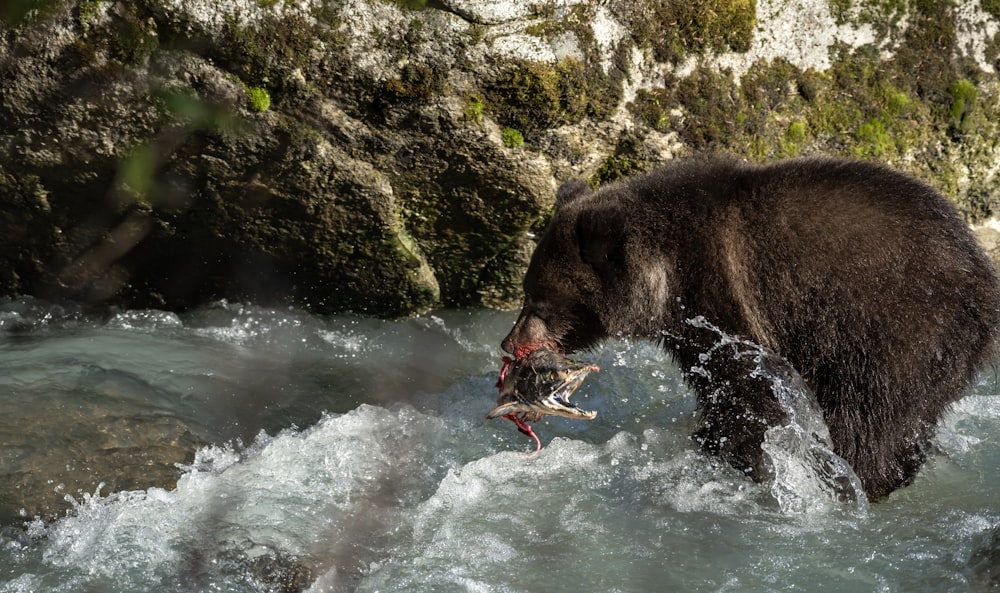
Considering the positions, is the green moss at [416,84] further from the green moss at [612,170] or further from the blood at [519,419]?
the blood at [519,419]

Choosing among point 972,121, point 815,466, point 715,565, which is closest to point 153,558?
point 715,565

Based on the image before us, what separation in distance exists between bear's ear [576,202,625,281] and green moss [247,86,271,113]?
8.11ft

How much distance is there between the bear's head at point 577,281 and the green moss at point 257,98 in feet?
7.25

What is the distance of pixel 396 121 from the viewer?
7.23 metres

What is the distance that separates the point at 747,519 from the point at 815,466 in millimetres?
529

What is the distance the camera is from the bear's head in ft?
19.5

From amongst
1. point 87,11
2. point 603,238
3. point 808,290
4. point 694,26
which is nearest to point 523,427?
point 603,238

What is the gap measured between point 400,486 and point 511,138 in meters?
2.84

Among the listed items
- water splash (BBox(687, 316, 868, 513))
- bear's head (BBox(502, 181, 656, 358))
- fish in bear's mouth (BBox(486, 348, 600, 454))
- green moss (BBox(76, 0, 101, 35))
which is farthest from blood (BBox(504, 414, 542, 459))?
green moss (BBox(76, 0, 101, 35))

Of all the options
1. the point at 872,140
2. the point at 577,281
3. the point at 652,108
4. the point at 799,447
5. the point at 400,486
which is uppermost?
the point at 652,108

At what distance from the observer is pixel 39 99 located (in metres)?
6.86

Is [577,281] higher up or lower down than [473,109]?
lower down

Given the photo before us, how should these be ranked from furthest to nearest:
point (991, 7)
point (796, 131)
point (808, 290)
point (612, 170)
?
point (991, 7), point (796, 131), point (612, 170), point (808, 290)

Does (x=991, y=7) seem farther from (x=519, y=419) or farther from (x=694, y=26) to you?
(x=519, y=419)
